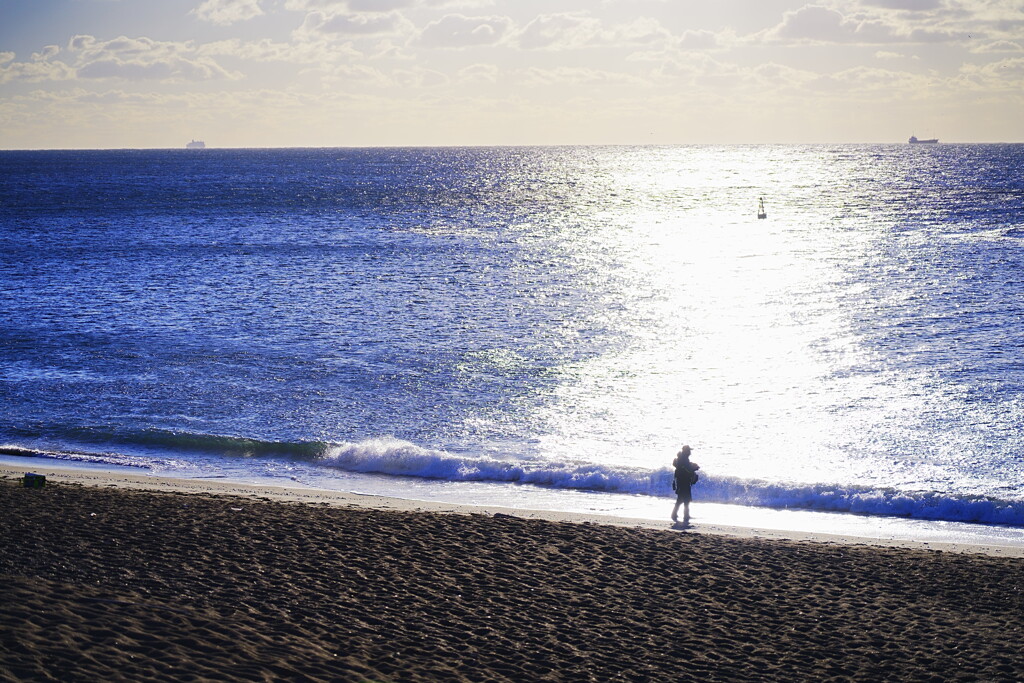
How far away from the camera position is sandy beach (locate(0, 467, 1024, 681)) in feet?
33.9

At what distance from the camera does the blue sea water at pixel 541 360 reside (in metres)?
21.9

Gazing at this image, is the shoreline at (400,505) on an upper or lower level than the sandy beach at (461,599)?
upper

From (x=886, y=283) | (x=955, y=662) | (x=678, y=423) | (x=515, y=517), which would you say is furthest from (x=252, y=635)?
(x=886, y=283)

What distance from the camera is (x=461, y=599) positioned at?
12.6m

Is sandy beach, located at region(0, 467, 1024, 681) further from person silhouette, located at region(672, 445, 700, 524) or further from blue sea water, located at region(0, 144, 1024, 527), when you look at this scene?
blue sea water, located at region(0, 144, 1024, 527)

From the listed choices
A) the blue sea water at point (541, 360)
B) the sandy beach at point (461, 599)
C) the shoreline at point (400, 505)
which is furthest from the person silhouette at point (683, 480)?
the blue sea water at point (541, 360)

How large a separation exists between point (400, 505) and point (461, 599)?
→ 6285 mm

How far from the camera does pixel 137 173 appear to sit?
531ft

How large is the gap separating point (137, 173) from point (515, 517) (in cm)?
16220

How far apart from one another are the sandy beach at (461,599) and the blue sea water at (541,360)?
475 cm

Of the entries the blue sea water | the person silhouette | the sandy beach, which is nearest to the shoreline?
the sandy beach

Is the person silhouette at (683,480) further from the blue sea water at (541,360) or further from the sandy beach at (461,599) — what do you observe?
the blue sea water at (541,360)

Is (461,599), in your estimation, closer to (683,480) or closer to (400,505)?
(400,505)

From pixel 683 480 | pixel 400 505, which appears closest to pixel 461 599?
pixel 400 505
